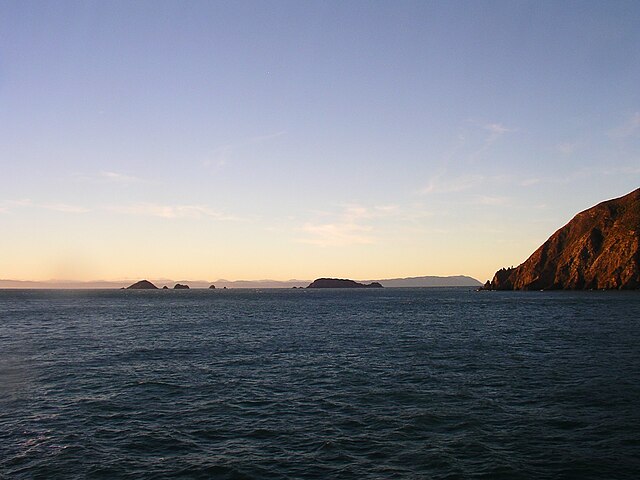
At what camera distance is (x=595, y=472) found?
717 inches

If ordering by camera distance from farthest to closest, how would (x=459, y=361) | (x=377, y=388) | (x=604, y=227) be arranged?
(x=604, y=227) < (x=459, y=361) < (x=377, y=388)

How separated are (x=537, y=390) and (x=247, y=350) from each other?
2783 cm

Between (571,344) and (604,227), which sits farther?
(604,227)

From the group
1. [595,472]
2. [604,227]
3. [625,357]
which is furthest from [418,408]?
[604,227]

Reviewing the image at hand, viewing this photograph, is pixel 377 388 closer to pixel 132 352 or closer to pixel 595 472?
pixel 595 472

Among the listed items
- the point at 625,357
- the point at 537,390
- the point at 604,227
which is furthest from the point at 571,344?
the point at 604,227

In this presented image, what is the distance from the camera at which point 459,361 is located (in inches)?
1655

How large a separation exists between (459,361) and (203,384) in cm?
2090

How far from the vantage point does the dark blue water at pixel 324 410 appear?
1927 cm

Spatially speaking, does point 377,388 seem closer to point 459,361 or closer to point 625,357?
point 459,361

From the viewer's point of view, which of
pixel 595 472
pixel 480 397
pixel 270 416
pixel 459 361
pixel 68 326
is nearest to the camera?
pixel 595 472

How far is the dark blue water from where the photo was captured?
19266mm

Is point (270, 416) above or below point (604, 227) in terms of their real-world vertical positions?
below

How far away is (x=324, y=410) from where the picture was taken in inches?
1055
